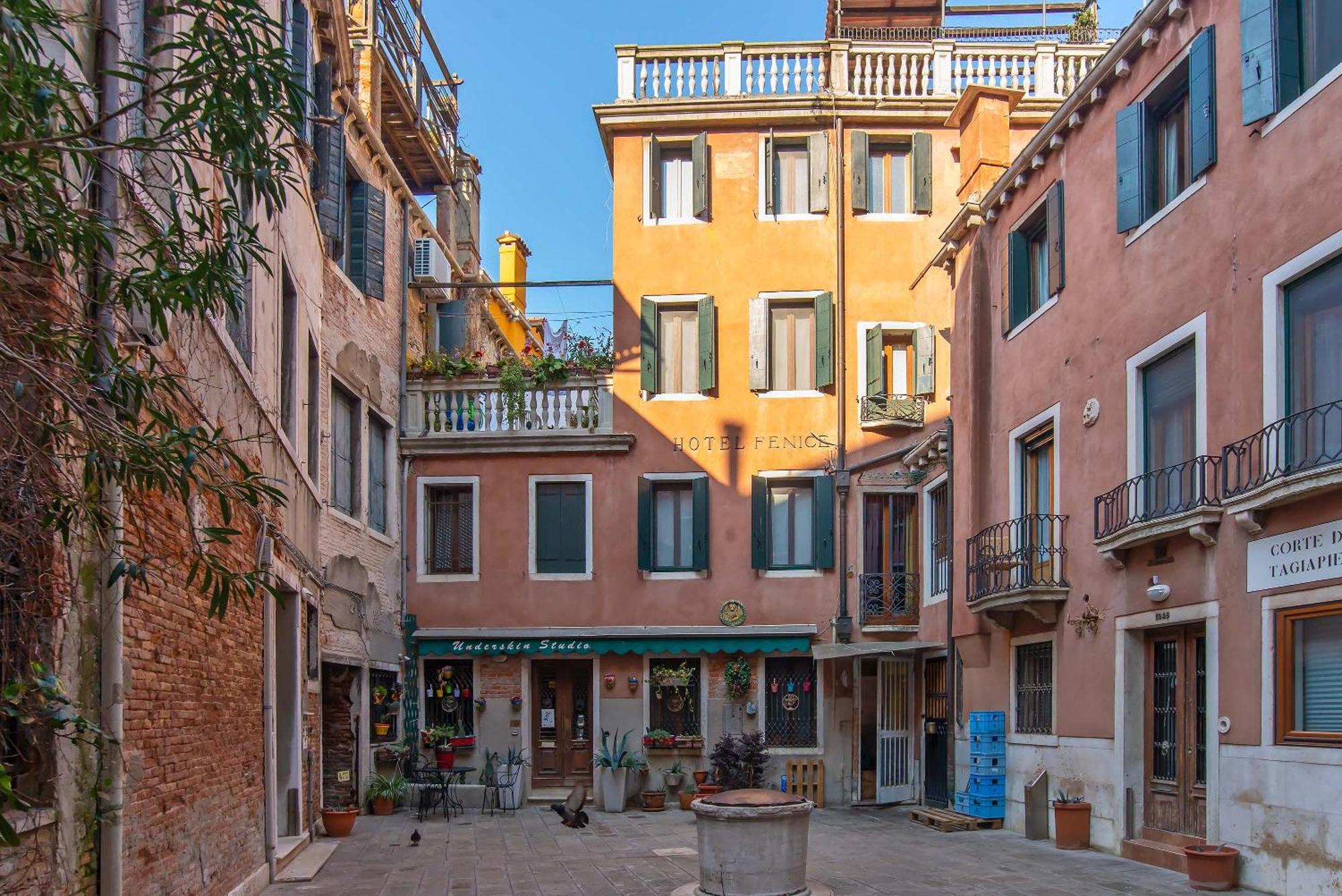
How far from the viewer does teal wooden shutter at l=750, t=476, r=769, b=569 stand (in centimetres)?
2180

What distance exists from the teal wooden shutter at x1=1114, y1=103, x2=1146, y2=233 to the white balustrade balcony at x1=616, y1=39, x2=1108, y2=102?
374 inches

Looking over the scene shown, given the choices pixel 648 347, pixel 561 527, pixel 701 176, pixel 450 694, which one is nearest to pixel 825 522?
pixel 648 347

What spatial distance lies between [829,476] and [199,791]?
1357 centimetres

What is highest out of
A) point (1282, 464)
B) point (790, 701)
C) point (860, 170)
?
point (860, 170)

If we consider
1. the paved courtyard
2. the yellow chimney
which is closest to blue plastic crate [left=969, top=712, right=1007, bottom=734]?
the paved courtyard

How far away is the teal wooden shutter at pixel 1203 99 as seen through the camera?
11672 millimetres

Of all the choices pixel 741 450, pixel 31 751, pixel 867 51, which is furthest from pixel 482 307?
pixel 31 751

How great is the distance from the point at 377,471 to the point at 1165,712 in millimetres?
12416

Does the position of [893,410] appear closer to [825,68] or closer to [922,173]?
[922,173]

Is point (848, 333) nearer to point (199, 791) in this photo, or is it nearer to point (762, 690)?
point (762, 690)

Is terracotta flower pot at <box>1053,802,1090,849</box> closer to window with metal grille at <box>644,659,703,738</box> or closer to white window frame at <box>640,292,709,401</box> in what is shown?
window with metal grille at <box>644,659,703,738</box>

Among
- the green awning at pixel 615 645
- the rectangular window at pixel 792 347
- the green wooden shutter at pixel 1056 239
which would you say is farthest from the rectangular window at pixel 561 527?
the green wooden shutter at pixel 1056 239

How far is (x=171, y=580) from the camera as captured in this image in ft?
29.0

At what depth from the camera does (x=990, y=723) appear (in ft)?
53.9
